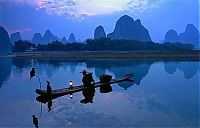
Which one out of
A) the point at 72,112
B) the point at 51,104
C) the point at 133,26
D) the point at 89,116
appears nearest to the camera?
the point at 89,116

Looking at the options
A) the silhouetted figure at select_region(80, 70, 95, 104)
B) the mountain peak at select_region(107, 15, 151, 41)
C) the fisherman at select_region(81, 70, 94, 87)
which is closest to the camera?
the silhouetted figure at select_region(80, 70, 95, 104)

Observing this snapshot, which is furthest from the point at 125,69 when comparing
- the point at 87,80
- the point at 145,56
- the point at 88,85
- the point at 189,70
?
the point at 145,56

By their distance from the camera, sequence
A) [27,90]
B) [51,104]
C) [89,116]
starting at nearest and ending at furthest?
[89,116] → [51,104] → [27,90]

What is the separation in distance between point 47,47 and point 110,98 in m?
81.4

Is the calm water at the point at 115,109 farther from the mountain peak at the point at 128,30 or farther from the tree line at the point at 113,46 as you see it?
the mountain peak at the point at 128,30

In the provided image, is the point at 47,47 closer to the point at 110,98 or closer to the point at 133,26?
the point at 133,26

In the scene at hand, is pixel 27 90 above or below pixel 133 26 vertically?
below

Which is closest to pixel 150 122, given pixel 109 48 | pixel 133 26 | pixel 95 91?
pixel 95 91

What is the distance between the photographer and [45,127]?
11242mm

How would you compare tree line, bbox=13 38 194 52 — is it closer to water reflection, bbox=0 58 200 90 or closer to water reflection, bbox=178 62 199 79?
water reflection, bbox=0 58 200 90

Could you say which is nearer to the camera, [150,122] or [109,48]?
[150,122]

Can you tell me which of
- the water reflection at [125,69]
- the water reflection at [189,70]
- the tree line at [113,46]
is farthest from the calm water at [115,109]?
the tree line at [113,46]

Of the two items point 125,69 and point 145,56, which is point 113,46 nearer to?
point 145,56

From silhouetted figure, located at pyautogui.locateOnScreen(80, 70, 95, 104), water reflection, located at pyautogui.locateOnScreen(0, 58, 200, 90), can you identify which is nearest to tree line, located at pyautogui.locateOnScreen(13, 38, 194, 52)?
water reflection, located at pyautogui.locateOnScreen(0, 58, 200, 90)
